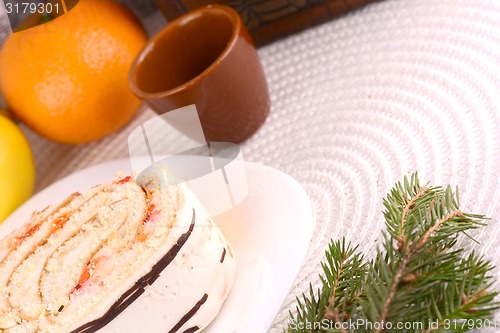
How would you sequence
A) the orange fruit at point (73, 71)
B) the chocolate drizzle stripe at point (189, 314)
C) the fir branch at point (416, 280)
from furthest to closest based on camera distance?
the orange fruit at point (73, 71), the chocolate drizzle stripe at point (189, 314), the fir branch at point (416, 280)

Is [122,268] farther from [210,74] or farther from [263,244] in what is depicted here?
[210,74]

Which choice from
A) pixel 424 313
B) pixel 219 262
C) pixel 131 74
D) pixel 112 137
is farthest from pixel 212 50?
pixel 424 313

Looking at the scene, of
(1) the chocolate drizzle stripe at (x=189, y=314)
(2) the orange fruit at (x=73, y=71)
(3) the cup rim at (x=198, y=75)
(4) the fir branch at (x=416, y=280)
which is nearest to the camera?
(4) the fir branch at (x=416, y=280)

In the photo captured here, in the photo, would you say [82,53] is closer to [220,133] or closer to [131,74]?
[131,74]

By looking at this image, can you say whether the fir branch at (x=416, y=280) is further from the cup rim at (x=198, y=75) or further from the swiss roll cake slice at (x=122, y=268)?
the cup rim at (x=198, y=75)

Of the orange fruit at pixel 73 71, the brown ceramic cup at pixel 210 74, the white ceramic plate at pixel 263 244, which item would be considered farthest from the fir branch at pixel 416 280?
the orange fruit at pixel 73 71

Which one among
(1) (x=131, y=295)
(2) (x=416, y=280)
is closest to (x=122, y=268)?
(1) (x=131, y=295)

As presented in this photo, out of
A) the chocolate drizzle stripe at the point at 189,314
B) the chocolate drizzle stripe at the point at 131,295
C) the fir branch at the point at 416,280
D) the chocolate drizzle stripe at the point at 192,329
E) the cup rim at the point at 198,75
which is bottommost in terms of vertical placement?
the chocolate drizzle stripe at the point at 192,329

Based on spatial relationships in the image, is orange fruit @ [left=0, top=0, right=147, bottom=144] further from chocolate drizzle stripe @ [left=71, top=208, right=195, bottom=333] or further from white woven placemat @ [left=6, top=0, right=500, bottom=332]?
chocolate drizzle stripe @ [left=71, top=208, right=195, bottom=333]
